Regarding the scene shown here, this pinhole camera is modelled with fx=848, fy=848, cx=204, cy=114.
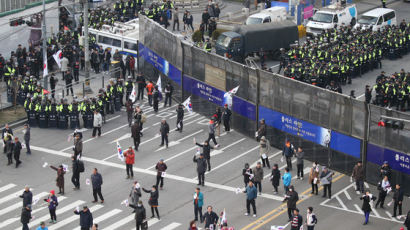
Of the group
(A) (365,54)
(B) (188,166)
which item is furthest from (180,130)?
(A) (365,54)

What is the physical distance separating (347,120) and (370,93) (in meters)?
8.36

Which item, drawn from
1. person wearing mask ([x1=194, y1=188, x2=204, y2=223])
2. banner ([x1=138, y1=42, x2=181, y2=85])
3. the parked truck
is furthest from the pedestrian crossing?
the parked truck

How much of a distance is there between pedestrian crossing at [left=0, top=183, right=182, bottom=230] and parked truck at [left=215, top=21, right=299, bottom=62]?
732 inches

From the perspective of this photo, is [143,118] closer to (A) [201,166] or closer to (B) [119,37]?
(A) [201,166]

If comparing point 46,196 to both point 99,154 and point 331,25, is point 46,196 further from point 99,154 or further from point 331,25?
point 331,25

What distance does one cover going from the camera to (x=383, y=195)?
31.9 m

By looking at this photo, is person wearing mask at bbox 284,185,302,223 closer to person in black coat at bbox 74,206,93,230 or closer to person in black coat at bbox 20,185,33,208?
person in black coat at bbox 74,206,93,230

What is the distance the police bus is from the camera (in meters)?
49.7

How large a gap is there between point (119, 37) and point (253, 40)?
25.9 ft

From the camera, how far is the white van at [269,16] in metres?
54.1

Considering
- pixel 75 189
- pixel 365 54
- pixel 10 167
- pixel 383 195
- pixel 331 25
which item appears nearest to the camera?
pixel 383 195

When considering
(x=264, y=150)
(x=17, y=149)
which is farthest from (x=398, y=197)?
(x=17, y=149)

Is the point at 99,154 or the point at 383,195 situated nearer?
the point at 383,195

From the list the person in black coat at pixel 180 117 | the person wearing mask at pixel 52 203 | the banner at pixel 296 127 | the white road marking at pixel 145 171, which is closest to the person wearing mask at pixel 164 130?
the person in black coat at pixel 180 117
